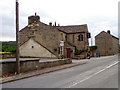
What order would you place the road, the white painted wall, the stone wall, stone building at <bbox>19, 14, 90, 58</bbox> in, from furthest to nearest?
stone building at <bbox>19, 14, 90, 58</bbox> < the white painted wall < the stone wall < the road

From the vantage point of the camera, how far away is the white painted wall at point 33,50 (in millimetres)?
42953

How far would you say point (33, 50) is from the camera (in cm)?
4388

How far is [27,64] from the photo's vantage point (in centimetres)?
1892

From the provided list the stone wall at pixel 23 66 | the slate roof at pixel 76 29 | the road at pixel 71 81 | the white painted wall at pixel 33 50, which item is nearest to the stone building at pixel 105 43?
the slate roof at pixel 76 29

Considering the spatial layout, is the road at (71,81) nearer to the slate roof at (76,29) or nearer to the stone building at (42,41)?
the stone building at (42,41)

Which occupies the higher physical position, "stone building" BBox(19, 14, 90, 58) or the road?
"stone building" BBox(19, 14, 90, 58)

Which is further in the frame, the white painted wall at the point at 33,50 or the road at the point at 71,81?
the white painted wall at the point at 33,50

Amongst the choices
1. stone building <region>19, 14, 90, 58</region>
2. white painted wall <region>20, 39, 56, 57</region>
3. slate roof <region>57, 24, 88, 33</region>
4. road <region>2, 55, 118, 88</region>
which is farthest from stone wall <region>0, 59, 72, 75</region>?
slate roof <region>57, 24, 88, 33</region>

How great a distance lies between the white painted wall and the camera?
43.0 metres

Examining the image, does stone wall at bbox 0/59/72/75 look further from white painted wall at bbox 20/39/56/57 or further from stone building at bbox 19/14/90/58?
stone building at bbox 19/14/90/58

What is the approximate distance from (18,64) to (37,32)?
30.2m

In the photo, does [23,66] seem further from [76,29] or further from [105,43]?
[105,43]

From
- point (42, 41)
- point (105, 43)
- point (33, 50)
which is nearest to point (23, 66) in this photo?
point (33, 50)

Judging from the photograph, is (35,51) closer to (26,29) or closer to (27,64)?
(26,29)
